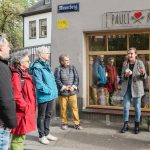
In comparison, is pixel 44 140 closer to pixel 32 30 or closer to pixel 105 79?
pixel 105 79

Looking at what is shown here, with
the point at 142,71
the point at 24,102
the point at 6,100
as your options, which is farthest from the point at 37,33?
the point at 6,100

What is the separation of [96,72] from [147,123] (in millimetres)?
2074

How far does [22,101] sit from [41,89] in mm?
2012

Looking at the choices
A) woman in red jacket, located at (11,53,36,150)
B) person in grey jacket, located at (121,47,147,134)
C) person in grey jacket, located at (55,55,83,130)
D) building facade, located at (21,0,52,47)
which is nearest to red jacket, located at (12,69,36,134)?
woman in red jacket, located at (11,53,36,150)

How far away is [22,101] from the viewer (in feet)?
18.3

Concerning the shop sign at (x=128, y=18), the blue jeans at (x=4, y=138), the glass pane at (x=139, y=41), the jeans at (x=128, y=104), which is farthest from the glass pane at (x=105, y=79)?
the blue jeans at (x=4, y=138)

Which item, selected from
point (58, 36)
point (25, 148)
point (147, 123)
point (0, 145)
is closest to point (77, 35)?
point (58, 36)

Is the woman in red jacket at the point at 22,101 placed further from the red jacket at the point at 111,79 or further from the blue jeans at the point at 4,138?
the red jacket at the point at 111,79

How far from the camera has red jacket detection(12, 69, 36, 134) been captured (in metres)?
5.55

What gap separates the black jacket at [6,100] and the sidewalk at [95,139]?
3.20 m

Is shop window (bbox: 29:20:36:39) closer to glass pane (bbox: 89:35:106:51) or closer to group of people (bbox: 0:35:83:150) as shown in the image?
glass pane (bbox: 89:35:106:51)

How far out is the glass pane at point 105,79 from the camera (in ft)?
32.3

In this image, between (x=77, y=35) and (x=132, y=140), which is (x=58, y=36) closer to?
(x=77, y=35)

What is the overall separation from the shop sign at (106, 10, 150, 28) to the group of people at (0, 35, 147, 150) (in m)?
0.99
